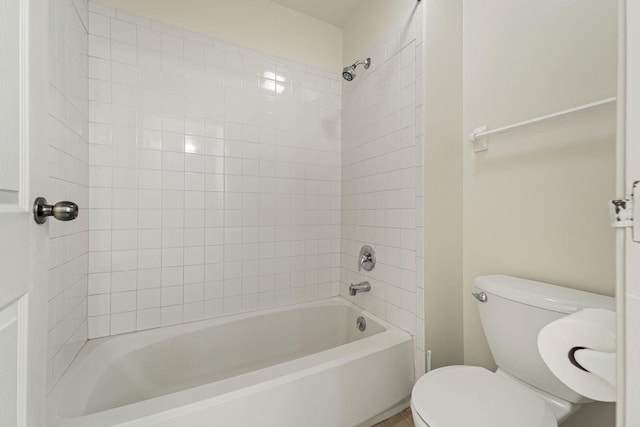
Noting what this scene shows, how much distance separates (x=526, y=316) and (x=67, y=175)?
184cm

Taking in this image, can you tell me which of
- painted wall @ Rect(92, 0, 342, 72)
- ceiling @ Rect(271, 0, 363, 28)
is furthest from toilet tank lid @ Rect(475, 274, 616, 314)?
ceiling @ Rect(271, 0, 363, 28)

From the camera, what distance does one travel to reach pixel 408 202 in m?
1.42

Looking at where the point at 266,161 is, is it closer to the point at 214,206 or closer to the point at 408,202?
the point at 214,206

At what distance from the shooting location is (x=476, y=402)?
886 millimetres

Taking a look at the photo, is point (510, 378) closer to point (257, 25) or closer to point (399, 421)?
point (399, 421)

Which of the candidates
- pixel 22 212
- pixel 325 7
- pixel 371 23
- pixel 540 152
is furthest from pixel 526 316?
pixel 325 7

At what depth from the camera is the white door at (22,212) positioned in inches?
16.0

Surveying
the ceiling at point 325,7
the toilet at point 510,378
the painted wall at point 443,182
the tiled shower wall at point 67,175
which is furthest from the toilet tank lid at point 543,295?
the ceiling at point 325,7

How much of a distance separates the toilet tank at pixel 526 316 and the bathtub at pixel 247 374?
0.44m

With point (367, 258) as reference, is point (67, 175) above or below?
above

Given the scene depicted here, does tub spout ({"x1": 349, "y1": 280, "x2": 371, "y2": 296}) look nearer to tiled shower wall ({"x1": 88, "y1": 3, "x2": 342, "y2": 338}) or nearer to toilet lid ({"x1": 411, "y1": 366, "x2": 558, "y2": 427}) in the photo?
tiled shower wall ({"x1": 88, "y1": 3, "x2": 342, "y2": 338})

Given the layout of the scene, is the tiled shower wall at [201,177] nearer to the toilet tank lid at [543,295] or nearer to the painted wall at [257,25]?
the painted wall at [257,25]
